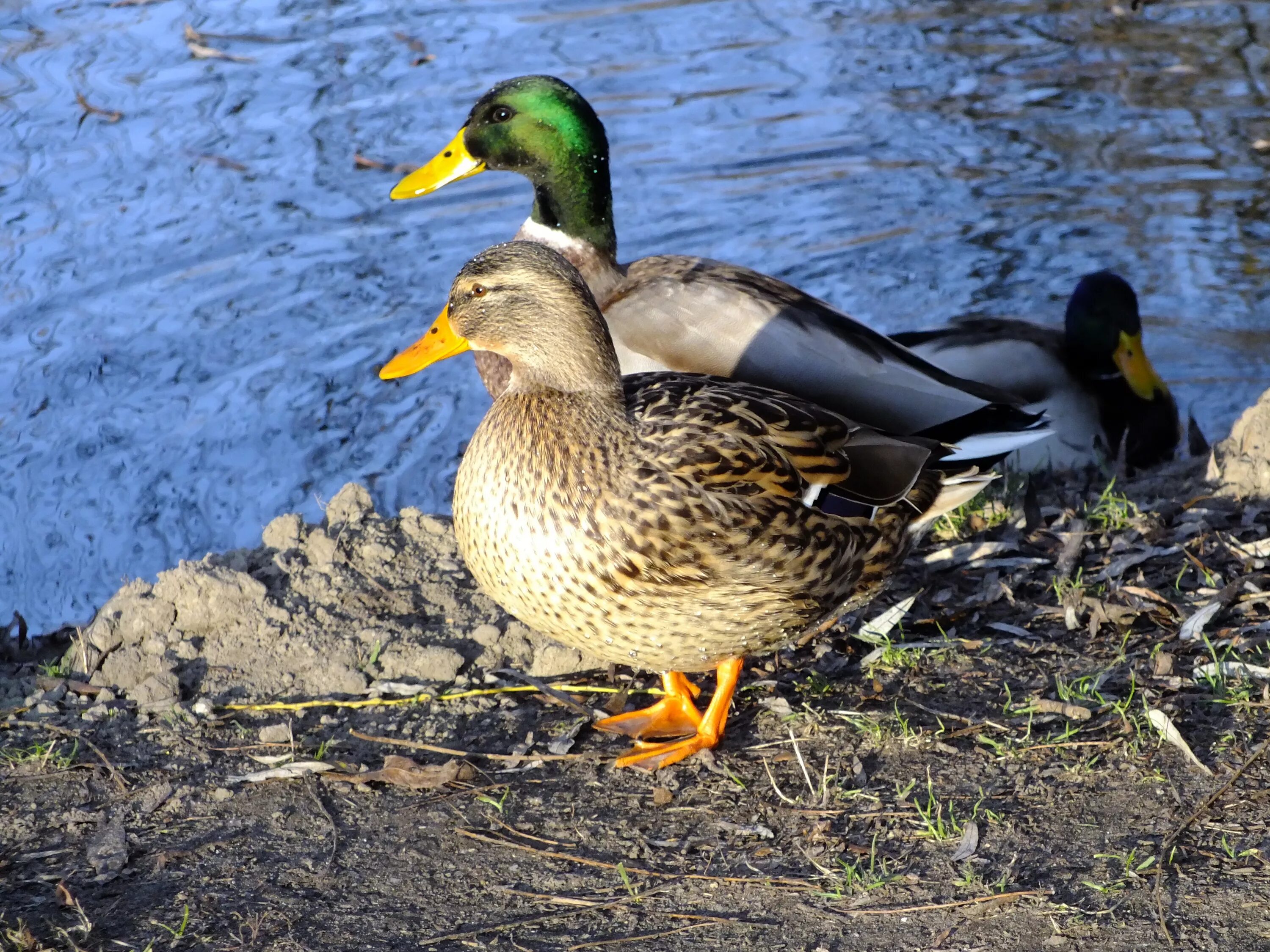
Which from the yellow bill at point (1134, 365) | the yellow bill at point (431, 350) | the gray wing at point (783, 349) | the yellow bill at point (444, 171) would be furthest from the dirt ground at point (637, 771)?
the yellow bill at point (1134, 365)

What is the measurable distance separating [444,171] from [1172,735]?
346cm

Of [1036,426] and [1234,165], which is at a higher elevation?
[1036,426]

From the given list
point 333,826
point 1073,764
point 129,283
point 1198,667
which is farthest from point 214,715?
point 129,283

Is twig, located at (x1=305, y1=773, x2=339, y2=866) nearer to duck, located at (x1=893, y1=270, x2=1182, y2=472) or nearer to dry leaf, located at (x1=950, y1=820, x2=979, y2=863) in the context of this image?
dry leaf, located at (x1=950, y1=820, x2=979, y2=863)

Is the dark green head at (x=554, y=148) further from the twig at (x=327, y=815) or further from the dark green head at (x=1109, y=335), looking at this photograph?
the twig at (x=327, y=815)

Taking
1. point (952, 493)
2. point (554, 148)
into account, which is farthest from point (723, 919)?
point (554, 148)

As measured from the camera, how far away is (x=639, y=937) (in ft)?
8.88

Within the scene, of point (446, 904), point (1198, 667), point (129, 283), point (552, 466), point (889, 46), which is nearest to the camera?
point (446, 904)

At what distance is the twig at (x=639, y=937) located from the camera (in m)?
2.69

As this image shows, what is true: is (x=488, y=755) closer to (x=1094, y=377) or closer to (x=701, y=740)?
(x=701, y=740)

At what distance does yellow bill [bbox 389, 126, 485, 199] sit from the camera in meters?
5.41

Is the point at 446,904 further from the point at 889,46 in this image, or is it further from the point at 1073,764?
the point at 889,46

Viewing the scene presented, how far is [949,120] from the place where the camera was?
8914 millimetres

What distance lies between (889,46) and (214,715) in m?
7.48
